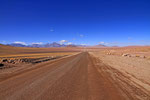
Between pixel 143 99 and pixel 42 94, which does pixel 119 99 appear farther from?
pixel 42 94

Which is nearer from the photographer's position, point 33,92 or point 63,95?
point 63,95

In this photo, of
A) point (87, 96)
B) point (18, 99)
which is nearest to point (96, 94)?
point (87, 96)

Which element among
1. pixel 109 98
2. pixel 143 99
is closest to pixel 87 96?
pixel 109 98

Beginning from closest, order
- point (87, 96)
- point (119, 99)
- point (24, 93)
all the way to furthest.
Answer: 1. point (119, 99)
2. point (87, 96)
3. point (24, 93)

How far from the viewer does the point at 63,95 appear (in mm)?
4203

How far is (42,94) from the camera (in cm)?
429

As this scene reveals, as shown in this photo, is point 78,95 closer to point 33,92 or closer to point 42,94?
point 42,94

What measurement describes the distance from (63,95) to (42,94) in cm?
94

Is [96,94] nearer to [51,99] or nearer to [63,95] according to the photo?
[63,95]

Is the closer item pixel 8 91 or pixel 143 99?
pixel 143 99

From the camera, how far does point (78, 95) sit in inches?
165

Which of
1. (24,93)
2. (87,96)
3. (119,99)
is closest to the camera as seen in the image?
(119,99)

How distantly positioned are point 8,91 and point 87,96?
12.2ft

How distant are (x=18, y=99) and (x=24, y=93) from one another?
0.50 metres
